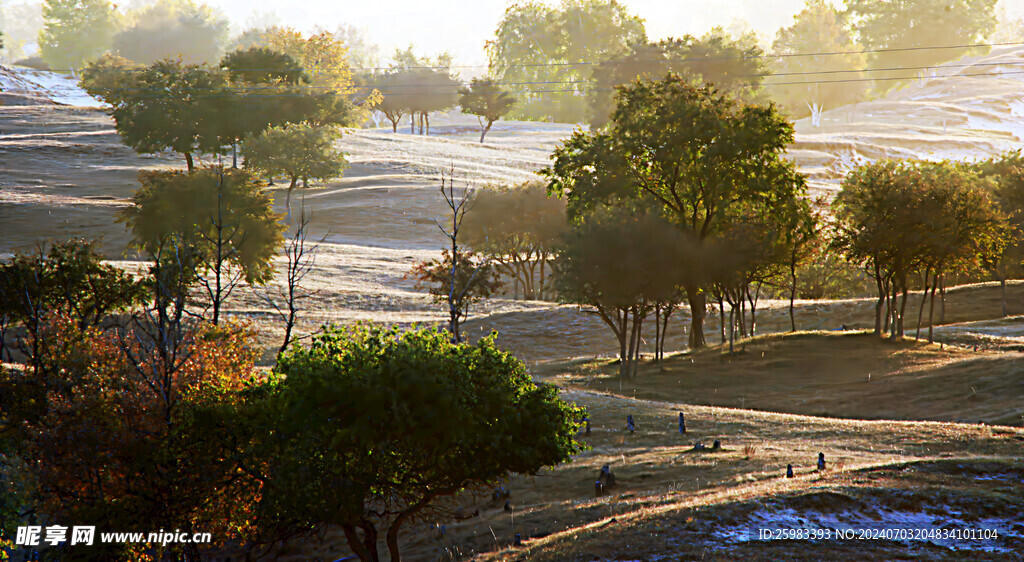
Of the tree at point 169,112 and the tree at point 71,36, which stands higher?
the tree at point 71,36

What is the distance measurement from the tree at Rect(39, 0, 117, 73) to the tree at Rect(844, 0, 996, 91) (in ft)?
523

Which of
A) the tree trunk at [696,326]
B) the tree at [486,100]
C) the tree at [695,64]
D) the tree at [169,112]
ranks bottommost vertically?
the tree trunk at [696,326]

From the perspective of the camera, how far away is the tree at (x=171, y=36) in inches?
6417

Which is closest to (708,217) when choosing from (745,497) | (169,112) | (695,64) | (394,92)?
(745,497)

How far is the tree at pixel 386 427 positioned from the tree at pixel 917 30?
560 feet

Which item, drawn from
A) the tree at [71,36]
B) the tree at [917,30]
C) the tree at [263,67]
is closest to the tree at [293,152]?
the tree at [263,67]

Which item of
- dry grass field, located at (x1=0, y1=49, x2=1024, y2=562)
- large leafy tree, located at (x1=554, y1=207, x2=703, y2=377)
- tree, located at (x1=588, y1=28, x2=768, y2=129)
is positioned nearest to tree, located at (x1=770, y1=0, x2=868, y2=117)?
tree, located at (x1=588, y1=28, x2=768, y2=129)

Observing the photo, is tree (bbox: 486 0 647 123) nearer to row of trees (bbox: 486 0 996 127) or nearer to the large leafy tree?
row of trees (bbox: 486 0 996 127)

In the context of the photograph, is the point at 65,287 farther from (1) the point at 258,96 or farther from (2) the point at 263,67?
(2) the point at 263,67

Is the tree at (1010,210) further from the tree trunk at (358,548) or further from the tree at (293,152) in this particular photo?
the tree at (293,152)

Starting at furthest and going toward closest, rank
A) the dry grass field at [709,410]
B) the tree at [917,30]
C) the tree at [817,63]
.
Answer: the tree at [917,30], the tree at [817,63], the dry grass field at [709,410]

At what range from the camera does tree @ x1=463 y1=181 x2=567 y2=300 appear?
6184cm

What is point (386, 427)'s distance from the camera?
520 inches

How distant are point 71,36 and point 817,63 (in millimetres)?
151422
